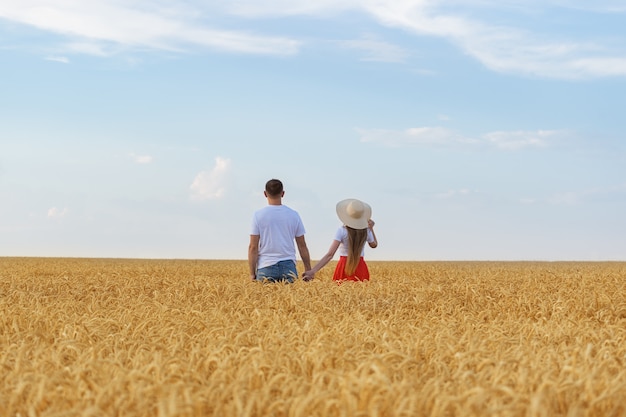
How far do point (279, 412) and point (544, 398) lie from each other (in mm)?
1287

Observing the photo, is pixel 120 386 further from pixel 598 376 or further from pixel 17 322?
pixel 17 322

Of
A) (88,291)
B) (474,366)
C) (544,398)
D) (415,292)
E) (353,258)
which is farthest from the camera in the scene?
(353,258)

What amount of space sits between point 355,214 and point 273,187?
149 centimetres

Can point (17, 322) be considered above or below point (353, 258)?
below

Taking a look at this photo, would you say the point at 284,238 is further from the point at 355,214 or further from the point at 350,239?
the point at 355,214

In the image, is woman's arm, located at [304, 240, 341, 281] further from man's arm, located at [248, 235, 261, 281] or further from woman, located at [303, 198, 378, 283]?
man's arm, located at [248, 235, 261, 281]

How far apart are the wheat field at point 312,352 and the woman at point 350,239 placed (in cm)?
97

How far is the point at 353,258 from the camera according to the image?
39.4ft

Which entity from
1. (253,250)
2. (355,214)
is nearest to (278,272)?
(253,250)

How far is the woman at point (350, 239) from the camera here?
1189 centimetres

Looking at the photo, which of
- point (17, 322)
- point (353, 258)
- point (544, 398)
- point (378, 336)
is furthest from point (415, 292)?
point (544, 398)

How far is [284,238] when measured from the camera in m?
11.3

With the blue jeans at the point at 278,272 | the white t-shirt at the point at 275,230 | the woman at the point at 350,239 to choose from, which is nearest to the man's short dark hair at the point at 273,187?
the white t-shirt at the point at 275,230

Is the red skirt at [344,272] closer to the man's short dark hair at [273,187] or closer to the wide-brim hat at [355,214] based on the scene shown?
the wide-brim hat at [355,214]
